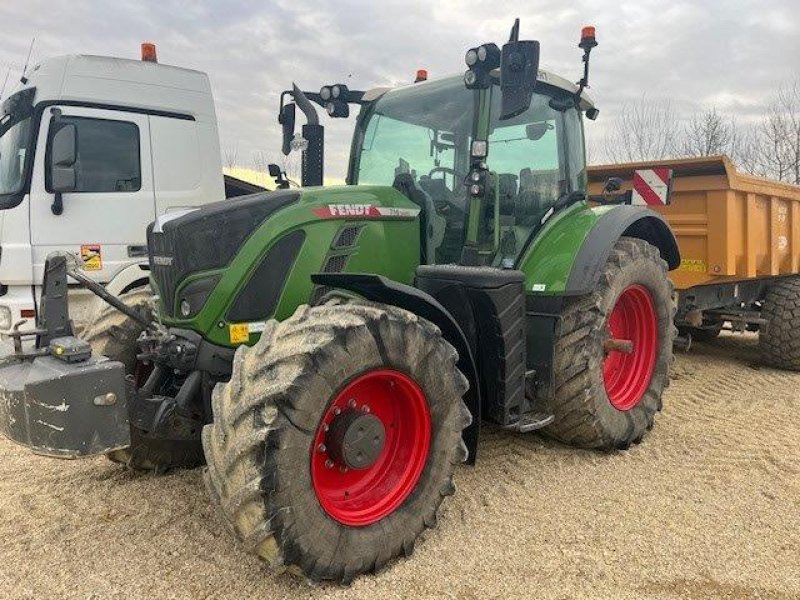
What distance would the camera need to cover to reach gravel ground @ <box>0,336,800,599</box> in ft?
9.04

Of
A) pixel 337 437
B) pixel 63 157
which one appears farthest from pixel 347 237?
pixel 63 157

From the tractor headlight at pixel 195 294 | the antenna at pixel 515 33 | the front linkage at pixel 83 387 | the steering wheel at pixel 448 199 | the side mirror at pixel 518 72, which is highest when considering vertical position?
the antenna at pixel 515 33

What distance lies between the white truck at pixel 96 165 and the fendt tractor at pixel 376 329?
2583 millimetres

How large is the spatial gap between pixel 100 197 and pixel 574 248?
431 centimetres

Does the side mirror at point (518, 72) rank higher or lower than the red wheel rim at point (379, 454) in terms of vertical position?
higher

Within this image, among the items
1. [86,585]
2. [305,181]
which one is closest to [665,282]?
[305,181]

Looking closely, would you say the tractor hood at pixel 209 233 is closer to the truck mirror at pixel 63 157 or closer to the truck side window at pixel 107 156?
the truck mirror at pixel 63 157

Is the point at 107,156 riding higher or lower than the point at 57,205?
higher

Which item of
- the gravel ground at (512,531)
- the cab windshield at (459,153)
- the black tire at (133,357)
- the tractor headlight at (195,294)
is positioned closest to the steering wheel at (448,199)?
the cab windshield at (459,153)

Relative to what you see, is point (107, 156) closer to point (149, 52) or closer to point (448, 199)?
point (149, 52)

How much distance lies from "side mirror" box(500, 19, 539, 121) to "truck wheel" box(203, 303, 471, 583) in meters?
1.11

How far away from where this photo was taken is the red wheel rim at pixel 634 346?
4508mm

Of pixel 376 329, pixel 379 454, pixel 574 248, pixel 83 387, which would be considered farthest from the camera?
pixel 574 248

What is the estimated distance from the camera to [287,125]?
13.9ft
